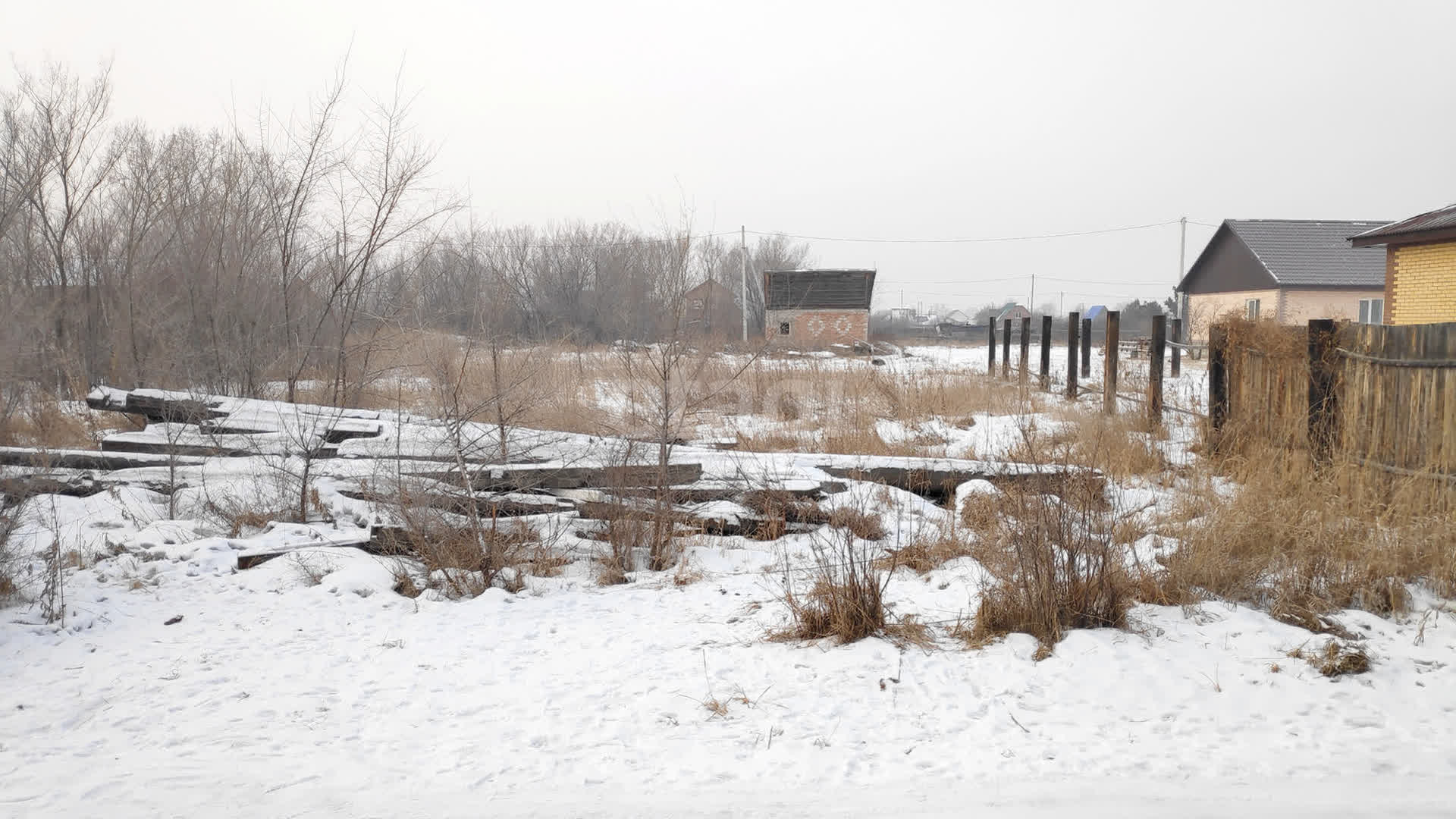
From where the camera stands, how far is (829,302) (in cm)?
4178

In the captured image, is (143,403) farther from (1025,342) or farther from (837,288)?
(837,288)

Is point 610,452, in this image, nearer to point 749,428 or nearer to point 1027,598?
point 1027,598

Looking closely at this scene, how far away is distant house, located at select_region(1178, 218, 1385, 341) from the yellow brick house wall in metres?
15.5

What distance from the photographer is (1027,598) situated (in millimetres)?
4402

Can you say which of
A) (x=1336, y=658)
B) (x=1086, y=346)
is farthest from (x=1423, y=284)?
(x=1336, y=658)

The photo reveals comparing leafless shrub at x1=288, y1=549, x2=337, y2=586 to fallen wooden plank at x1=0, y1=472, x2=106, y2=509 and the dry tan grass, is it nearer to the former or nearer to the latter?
fallen wooden plank at x1=0, y1=472, x2=106, y2=509

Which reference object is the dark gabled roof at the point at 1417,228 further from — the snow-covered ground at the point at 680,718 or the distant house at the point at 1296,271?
the distant house at the point at 1296,271

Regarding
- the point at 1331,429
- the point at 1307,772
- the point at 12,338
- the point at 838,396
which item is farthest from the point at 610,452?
the point at 12,338

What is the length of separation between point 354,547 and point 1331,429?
24.4 feet

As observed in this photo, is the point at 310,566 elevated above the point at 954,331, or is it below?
below

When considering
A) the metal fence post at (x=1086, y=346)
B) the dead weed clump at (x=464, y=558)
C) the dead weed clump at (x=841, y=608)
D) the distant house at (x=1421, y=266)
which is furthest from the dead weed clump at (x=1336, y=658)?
→ the metal fence post at (x=1086, y=346)

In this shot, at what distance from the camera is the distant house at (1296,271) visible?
3247 cm

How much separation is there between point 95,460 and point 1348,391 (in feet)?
35.6

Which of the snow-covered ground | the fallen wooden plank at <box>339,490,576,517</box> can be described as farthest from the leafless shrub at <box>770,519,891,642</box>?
the fallen wooden plank at <box>339,490,576,517</box>
